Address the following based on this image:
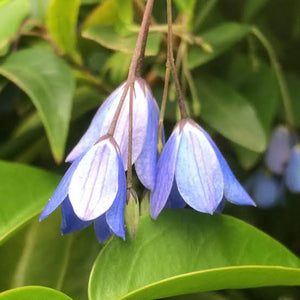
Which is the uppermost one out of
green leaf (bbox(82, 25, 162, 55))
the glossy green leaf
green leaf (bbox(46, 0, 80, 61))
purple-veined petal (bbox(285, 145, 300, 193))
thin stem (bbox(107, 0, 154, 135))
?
green leaf (bbox(46, 0, 80, 61))

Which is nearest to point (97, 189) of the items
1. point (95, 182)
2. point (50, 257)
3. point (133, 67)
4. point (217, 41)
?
point (95, 182)

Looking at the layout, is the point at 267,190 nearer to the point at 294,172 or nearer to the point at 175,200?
the point at 294,172

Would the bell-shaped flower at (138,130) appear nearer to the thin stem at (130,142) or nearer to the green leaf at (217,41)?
the thin stem at (130,142)

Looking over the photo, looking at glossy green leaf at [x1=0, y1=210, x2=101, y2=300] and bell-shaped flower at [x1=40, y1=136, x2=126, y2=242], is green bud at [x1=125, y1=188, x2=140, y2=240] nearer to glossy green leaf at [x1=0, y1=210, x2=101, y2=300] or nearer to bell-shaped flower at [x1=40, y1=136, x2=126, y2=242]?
bell-shaped flower at [x1=40, y1=136, x2=126, y2=242]

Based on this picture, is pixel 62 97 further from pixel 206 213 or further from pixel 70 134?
pixel 206 213

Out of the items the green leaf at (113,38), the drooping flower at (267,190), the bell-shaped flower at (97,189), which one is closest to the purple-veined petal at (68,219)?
the bell-shaped flower at (97,189)

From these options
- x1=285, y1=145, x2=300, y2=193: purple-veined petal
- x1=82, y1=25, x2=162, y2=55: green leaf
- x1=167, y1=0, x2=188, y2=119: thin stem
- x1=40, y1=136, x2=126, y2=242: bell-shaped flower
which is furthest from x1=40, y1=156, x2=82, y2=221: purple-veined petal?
x1=285, y1=145, x2=300, y2=193: purple-veined petal
